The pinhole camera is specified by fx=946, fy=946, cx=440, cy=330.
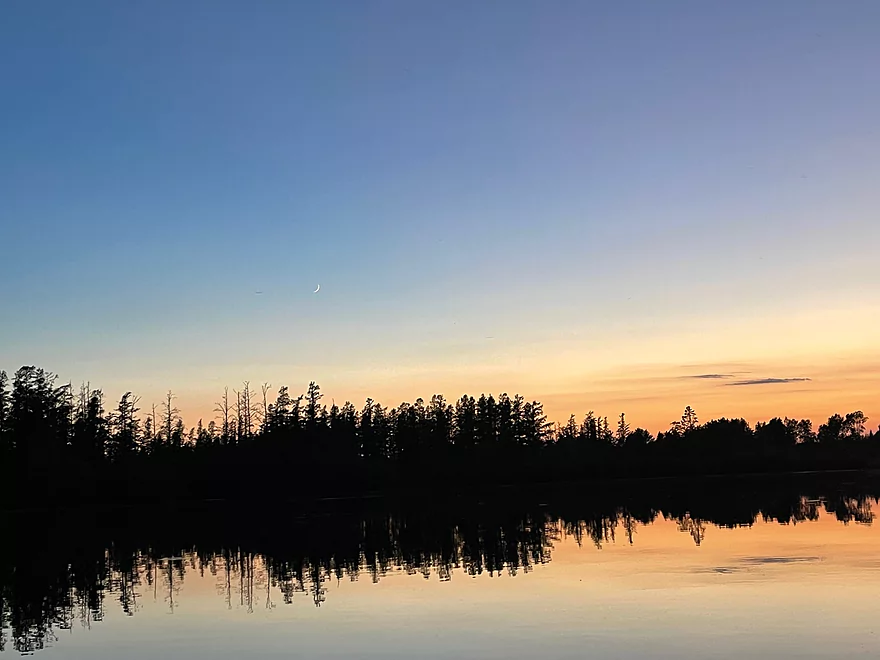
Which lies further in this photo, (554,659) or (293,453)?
(293,453)

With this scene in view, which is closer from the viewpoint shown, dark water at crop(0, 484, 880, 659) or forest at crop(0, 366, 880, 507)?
dark water at crop(0, 484, 880, 659)

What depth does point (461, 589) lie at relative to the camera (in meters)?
26.1

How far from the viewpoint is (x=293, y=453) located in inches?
3679

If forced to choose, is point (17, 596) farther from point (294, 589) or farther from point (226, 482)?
point (226, 482)

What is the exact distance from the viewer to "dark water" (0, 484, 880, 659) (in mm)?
18750

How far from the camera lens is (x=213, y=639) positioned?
20.5 m

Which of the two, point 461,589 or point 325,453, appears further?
point 325,453

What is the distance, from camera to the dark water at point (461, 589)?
18750mm

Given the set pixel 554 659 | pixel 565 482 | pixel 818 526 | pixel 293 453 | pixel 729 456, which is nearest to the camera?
pixel 554 659

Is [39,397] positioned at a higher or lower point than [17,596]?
higher

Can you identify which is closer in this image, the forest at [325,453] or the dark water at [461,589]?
the dark water at [461,589]

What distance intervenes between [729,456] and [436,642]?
120307 millimetres

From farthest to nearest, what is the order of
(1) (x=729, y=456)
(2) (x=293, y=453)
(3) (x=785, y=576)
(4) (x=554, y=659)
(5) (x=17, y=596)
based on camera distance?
(1) (x=729, y=456)
(2) (x=293, y=453)
(5) (x=17, y=596)
(3) (x=785, y=576)
(4) (x=554, y=659)

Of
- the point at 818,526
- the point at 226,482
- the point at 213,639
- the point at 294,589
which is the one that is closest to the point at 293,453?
the point at 226,482
